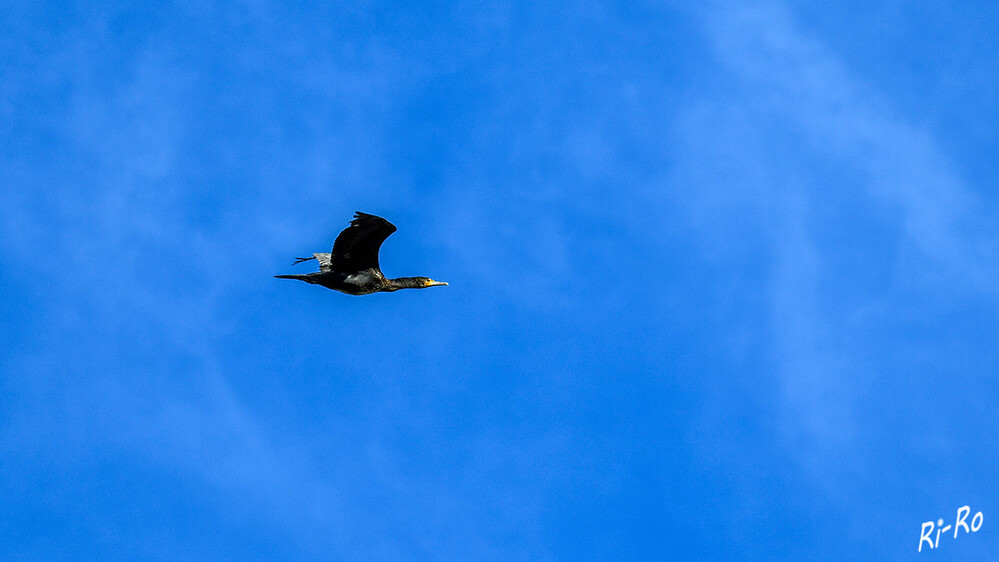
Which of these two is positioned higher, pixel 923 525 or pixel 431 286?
pixel 431 286

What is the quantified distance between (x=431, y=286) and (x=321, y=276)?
442 cm

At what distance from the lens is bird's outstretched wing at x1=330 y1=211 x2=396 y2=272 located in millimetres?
39250

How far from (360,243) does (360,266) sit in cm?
163

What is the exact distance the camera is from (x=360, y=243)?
40.7 metres

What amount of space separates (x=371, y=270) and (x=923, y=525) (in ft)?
70.7

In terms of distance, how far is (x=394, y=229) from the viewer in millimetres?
39875

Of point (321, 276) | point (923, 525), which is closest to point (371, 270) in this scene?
point (321, 276)

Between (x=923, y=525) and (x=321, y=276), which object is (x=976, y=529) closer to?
(x=923, y=525)

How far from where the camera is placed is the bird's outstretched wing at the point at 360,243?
39.2 m

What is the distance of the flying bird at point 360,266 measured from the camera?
39.6m

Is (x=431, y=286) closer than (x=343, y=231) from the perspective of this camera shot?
No

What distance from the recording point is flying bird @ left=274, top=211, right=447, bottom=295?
130 feet

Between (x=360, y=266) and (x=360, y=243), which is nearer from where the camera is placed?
(x=360, y=243)

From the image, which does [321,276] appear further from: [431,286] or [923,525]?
[923,525]
